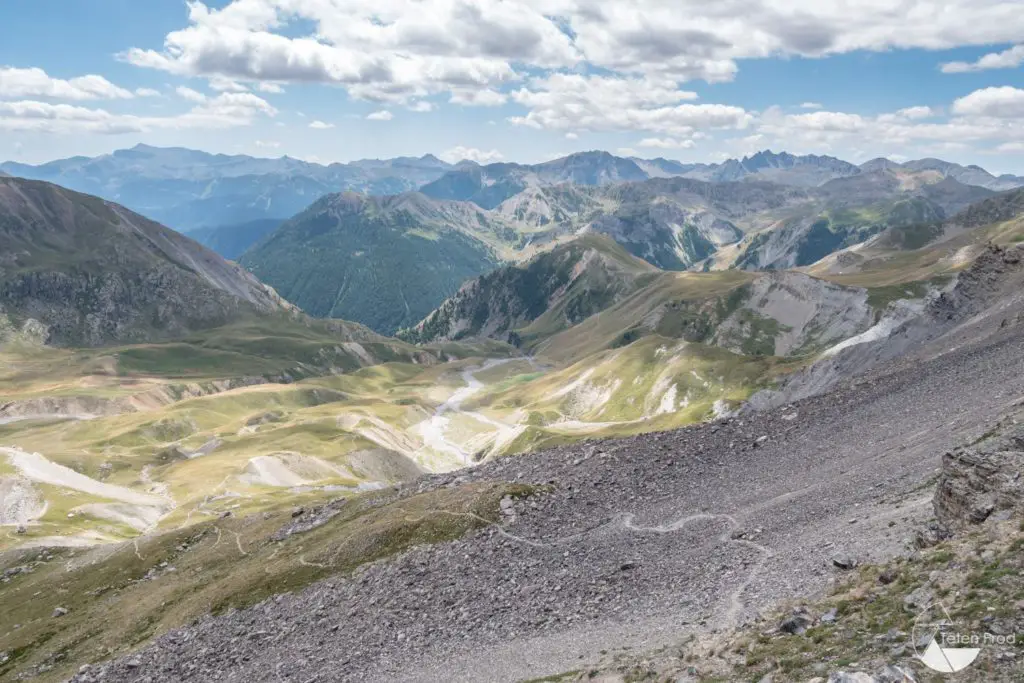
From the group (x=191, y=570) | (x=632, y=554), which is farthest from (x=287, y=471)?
(x=632, y=554)

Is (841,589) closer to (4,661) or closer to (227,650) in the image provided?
(227,650)

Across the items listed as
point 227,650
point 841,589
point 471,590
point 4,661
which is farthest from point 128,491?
point 841,589

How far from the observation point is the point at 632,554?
4428 centimetres

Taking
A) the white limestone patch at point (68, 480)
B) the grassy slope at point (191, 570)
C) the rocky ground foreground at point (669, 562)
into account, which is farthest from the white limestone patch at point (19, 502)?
the rocky ground foreground at point (669, 562)

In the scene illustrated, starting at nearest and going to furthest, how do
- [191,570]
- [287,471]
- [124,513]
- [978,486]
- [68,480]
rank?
[978,486]
[191,570]
[124,513]
[68,480]
[287,471]

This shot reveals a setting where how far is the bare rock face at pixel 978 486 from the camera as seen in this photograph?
3019 centimetres

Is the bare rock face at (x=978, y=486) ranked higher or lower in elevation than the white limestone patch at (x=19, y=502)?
higher

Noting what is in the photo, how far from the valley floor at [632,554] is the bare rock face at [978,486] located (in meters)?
3.11

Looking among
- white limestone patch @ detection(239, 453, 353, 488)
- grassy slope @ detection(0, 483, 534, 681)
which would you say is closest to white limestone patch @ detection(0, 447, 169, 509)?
white limestone patch @ detection(239, 453, 353, 488)

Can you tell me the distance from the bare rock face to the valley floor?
3.11 metres

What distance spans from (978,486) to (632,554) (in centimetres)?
1961

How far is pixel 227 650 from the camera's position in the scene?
48.6m

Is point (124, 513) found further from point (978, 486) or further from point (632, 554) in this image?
point (978, 486)

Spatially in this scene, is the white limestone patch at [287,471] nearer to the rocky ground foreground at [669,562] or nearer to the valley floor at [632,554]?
the rocky ground foreground at [669,562]
